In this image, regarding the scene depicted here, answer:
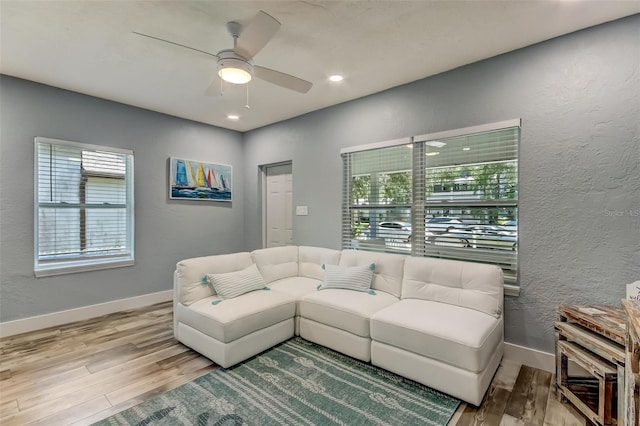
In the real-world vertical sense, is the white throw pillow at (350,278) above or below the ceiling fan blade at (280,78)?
below

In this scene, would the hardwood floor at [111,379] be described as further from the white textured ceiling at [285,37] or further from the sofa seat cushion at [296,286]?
the white textured ceiling at [285,37]

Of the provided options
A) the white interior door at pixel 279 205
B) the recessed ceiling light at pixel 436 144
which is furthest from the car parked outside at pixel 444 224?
the white interior door at pixel 279 205

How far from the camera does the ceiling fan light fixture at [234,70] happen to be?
2.24 m

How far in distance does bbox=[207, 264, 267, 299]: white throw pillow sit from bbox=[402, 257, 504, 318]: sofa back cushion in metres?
1.50

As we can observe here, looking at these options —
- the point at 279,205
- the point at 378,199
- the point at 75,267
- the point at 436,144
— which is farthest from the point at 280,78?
the point at 75,267

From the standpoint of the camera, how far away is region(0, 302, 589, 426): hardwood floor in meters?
1.92

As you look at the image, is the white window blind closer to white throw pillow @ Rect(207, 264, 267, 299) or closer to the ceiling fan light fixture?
white throw pillow @ Rect(207, 264, 267, 299)

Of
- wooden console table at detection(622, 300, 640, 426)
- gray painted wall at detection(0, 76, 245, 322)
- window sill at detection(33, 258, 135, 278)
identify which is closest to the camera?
wooden console table at detection(622, 300, 640, 426)

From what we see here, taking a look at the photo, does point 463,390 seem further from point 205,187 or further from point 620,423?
point 205,187

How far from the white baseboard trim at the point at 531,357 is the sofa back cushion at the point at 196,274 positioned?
2.69 m

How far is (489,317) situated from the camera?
7.68 feet

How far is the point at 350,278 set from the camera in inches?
122

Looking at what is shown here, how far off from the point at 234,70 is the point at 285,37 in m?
0.50

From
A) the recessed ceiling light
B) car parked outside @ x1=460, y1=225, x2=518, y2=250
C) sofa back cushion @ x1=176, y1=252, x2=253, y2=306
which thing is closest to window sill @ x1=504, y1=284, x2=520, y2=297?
car parked outside @ x1=460, y1=225, x2=518, y2=250
